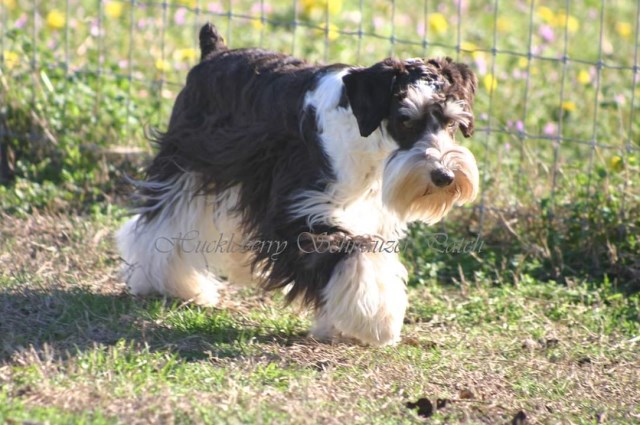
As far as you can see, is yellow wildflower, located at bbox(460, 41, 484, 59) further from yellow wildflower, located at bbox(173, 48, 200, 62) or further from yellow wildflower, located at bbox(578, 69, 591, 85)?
yellow wildflower, located at bbox(173, 48, 200, 62)

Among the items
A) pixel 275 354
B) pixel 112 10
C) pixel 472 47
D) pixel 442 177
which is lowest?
pixel 275 354

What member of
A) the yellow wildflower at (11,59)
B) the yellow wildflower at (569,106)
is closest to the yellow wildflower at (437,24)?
the yellow wildflower at (569,106)

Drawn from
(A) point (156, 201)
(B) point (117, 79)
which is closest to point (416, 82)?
(A) point (156, 201)

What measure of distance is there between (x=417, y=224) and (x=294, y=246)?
1.51m

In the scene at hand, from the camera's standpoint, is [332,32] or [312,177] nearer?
[312,177]

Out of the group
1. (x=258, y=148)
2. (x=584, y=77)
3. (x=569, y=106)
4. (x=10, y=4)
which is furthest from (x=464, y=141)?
(x=10, y=4)

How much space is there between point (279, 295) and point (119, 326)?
34.8 inches

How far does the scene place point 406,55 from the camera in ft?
25.2

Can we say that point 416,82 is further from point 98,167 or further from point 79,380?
point 98,167

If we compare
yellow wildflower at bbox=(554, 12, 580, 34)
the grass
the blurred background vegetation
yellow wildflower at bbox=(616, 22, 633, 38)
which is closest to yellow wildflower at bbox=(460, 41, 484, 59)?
the blurred background vegetation

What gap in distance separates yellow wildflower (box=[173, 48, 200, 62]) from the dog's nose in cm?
342

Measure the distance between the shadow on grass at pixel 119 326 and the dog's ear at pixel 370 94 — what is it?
0.96m

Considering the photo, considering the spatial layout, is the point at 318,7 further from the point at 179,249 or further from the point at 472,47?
the point at 179,249

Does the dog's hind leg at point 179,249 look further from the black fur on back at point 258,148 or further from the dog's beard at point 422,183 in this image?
the dog's beard at point 422,183
